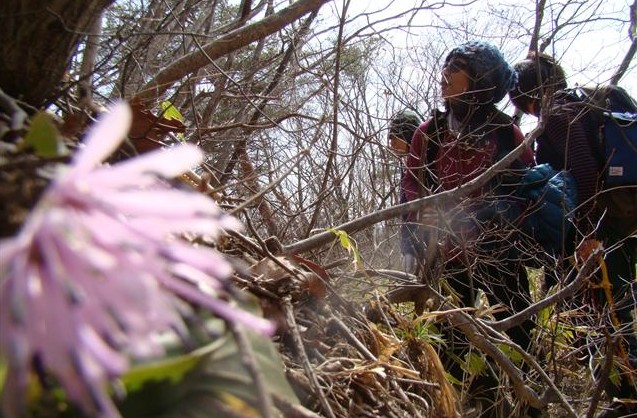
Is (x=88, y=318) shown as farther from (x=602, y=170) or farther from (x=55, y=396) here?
(x=602, y=170)

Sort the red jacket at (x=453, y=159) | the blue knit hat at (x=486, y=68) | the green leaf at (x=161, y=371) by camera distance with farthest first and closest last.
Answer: the blue knit hat at (x=486, y=68) → the red jacket at (x=453, y=159) → the green leaf at (x=161, y=371)

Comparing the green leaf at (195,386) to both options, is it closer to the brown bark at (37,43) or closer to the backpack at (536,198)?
the brown bark at (37,43)

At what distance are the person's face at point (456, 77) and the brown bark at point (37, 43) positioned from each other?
1808 mm

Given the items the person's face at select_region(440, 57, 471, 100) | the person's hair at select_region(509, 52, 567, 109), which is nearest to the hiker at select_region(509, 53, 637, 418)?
the person's hair at select_region(509, 52, 567, 109)

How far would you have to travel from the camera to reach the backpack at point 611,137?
88.3 inches

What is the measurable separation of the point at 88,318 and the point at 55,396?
12 cm

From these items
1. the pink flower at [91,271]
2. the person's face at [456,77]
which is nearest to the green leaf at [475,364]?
the person's face at [456,77]

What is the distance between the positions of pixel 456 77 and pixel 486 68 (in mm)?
122

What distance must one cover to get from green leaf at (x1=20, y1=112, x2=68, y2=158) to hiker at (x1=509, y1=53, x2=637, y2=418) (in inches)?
81.3

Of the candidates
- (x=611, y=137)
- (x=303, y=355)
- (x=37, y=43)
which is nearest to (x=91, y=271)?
(x=303, y=355)

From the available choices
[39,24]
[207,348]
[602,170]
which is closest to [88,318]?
[207,348]

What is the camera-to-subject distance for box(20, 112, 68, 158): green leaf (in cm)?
33

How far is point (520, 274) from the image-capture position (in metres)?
2.45

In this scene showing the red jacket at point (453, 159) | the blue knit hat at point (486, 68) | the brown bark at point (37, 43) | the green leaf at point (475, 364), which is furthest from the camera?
the blue knit hat at point (486, 68)
